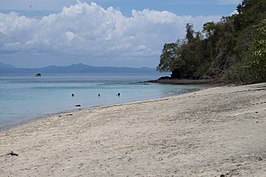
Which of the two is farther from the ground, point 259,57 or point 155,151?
point 259,57

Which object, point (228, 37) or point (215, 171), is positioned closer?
point (215, 171)

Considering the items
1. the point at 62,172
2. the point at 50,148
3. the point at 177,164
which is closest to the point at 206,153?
the point at 177,164

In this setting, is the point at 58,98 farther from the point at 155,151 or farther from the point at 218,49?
the point at 218,49

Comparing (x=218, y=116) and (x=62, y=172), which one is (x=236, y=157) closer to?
(x=62, y=172)

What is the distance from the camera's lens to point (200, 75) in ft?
273

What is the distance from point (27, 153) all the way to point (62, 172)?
9.45 feet

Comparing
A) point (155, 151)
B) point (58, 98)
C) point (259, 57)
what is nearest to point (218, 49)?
point (58, 98)

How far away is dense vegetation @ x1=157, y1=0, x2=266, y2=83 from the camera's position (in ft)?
184

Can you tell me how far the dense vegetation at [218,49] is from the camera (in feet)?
184

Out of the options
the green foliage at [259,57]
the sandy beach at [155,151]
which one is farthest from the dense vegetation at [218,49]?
the sandy beach at [155,151]

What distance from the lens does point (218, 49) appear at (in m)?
76.6

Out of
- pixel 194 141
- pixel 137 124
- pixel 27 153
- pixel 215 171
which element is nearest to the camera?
pixel 215 171

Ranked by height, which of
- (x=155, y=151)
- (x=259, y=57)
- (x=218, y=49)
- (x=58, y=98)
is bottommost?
(x=58, y=98)

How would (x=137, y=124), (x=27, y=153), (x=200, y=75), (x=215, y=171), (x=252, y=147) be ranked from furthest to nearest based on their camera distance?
(x=200, y=75) → (x=137, y=124) → (x=27, y=153) → (x=252, y=147) → (x=215, y=171)
